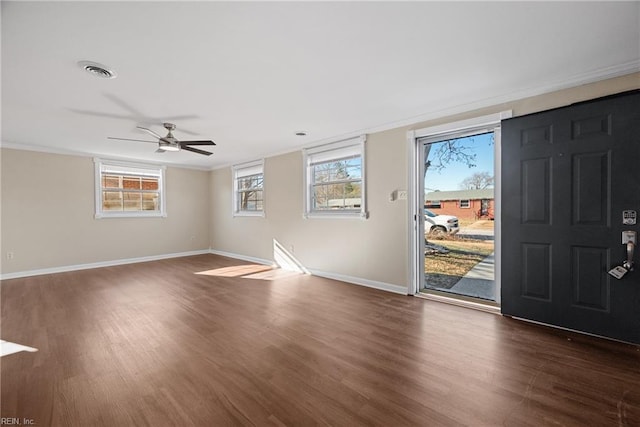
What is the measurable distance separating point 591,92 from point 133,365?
4708mm

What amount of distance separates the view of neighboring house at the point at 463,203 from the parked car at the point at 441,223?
0.08 m

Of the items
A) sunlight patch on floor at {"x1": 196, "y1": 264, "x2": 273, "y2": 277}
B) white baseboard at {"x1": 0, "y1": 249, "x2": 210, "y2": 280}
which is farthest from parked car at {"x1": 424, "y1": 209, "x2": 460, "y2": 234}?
white baseboard at {"x1": 0, "y1": 249, "x2": 210, "y2": 280}

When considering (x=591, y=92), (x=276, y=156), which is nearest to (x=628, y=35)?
(x=591, y=92)

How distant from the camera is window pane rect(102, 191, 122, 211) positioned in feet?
19.3

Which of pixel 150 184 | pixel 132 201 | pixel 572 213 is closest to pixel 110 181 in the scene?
pixel 132 201

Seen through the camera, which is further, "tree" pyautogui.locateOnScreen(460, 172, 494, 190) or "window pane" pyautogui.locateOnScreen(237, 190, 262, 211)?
"window pane" pyautogui.locateOnScreen(237, 190, 262, 211)

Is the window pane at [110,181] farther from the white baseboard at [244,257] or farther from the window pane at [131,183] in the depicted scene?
the white baseboard at [244,257]

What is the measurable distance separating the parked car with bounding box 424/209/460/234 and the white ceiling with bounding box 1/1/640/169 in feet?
5.10

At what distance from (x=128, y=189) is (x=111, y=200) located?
1.37ft

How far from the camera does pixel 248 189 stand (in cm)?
653

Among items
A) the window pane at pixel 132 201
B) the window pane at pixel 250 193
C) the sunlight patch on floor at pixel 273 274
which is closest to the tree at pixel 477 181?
the sunlight patch on floor at pixel 273 274

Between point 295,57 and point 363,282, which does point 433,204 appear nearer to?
point 363,282

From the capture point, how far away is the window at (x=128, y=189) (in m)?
5.83

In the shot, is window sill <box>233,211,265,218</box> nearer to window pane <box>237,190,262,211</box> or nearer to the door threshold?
window pane <box>237,190,262,211</box>
